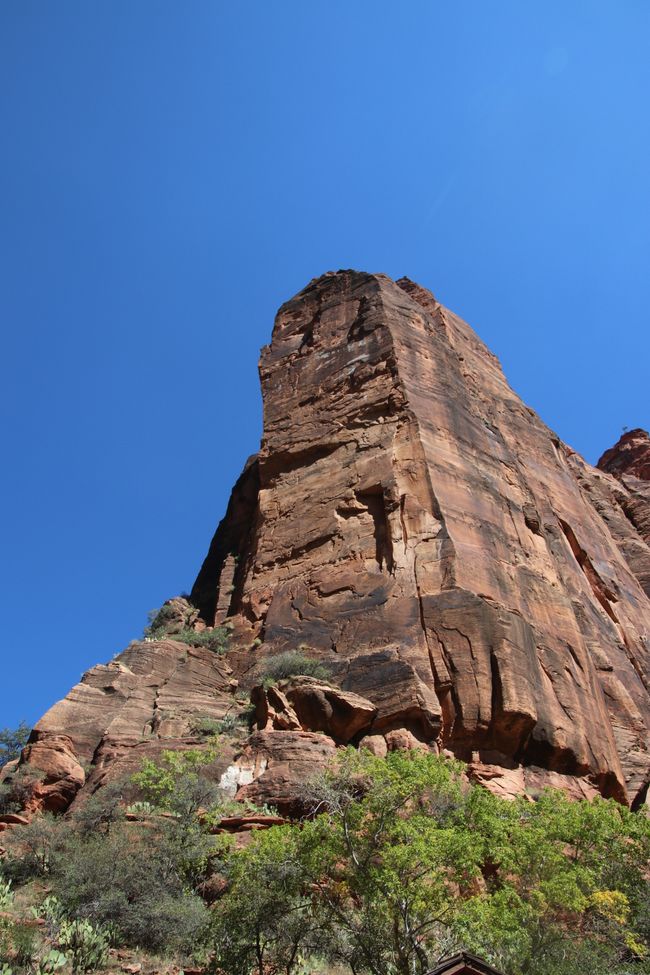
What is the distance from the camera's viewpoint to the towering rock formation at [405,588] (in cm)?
1862

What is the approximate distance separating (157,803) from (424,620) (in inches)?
323

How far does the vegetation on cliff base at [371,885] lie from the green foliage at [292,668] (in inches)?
213

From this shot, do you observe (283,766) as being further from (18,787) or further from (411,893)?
(18,787)

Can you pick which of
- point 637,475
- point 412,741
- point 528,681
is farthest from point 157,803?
point 637,475

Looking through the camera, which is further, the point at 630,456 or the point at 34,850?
the point at 630,456

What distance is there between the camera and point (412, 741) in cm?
1752

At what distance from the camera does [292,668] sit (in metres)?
20.4

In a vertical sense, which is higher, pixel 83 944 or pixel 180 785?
pixel 180 785

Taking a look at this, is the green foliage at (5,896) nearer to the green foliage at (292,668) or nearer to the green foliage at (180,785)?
the green foliage at (180,785)

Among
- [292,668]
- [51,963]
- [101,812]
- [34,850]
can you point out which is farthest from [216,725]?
[51,963]

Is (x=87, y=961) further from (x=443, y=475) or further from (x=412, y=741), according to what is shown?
(x=443, y=475)

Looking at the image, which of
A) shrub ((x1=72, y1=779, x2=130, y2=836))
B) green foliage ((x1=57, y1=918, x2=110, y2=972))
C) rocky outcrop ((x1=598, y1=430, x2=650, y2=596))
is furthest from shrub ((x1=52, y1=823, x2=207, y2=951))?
rocky outcrop ((x1=598, y1=430, x2=650, y2=596))

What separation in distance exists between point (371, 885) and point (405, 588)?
10.7m

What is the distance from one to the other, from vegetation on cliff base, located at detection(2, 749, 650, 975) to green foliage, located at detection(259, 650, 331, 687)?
540cm
